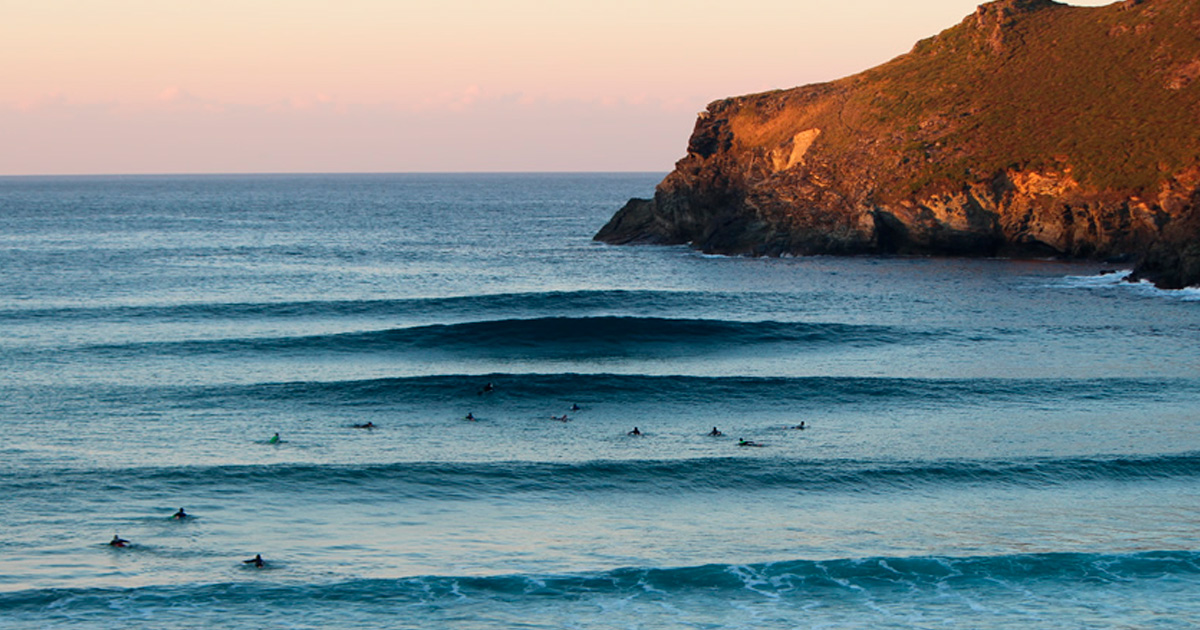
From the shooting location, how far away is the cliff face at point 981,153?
81.9 m

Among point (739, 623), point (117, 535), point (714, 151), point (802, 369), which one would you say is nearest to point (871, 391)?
point (802, 369)

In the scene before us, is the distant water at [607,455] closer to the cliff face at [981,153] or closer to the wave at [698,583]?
the wave at [698,583]

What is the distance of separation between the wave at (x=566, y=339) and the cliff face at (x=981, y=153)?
27.6m

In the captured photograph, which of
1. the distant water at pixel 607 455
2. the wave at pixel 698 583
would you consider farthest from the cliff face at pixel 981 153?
the wave at pixel 698 583

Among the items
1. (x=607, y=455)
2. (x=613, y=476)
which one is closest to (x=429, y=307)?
(x=607, y=455)

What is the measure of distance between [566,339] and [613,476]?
1046 inches

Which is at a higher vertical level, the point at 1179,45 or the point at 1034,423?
the point at 1179,45

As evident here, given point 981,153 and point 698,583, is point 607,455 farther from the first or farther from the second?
point 981,153

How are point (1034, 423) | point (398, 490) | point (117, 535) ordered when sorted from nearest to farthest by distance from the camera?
point (117, 535) < point (398, 490) < point (1034, 423)

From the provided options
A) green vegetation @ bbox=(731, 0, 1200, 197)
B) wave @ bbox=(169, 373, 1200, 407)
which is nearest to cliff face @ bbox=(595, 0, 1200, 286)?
green vegetation @ bbox=(731, 0, 1200, 197)

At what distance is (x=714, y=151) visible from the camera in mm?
106125

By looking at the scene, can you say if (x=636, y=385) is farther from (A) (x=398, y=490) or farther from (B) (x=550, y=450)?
(A) (x=398, y=490)

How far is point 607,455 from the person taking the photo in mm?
37812

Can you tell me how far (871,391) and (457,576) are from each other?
26.0 metres
